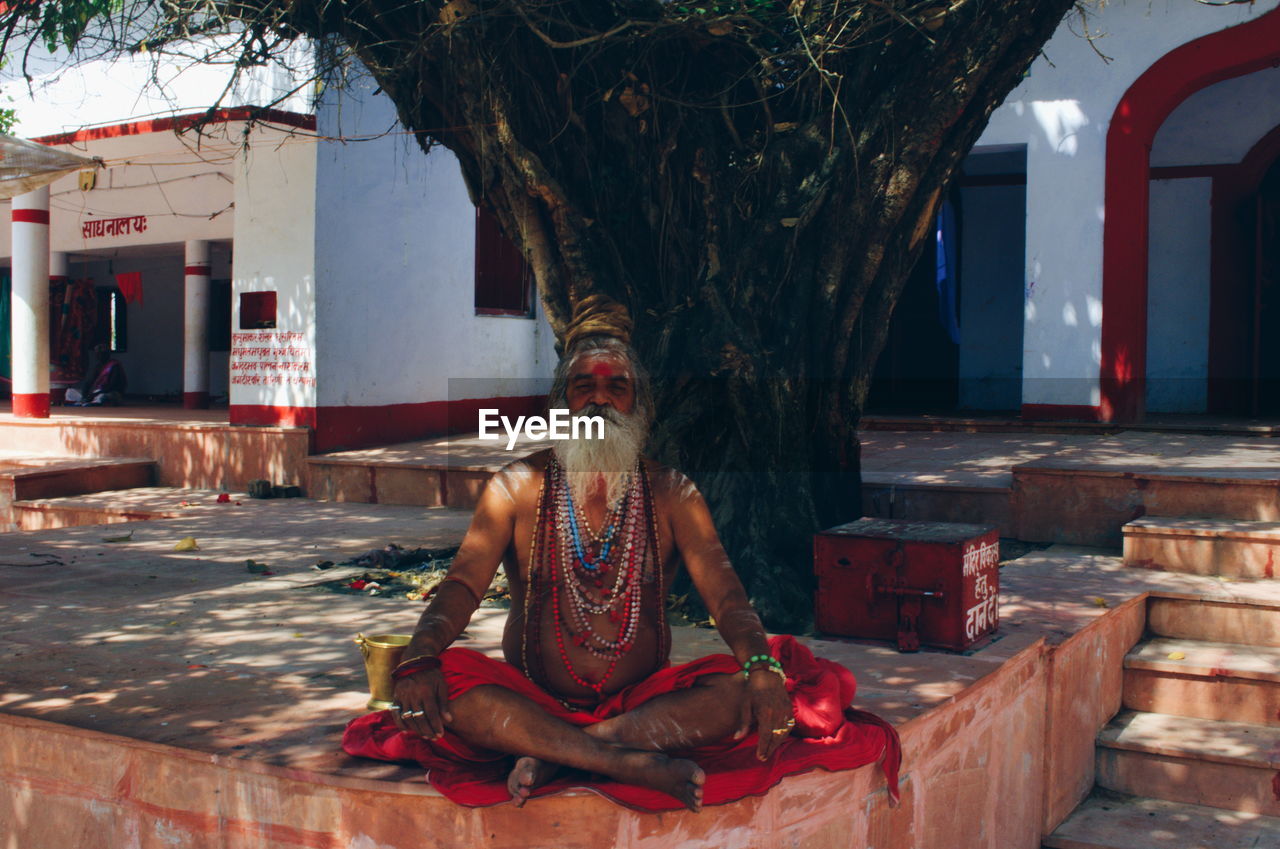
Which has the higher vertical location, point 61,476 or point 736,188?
point 736,188

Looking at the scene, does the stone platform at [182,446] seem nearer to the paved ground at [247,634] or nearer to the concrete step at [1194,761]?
the paved ground at [247,634]

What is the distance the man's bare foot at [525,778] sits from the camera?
9.83 feet

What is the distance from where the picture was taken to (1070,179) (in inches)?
451

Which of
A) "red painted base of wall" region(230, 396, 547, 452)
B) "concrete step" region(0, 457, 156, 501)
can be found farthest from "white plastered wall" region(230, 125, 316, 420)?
"concrete step" region(0, 457, 156, 501)

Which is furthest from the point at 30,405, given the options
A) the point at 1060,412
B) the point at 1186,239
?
the point at 1186,239

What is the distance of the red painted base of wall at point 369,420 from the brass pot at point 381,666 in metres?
6.43

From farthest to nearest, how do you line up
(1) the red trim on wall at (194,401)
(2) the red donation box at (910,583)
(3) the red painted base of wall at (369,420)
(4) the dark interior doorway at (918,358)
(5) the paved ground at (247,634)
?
(1) the red trim on wall at (194,401)
(4) the dark interior doorway at (918,358)
(3) the red painted base of wall at (369,420)
(2) the red donation box at (910,583)
(5) the paved ground at (247,634)

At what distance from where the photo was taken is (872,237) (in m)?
6.07

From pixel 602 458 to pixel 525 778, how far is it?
0.96 metres

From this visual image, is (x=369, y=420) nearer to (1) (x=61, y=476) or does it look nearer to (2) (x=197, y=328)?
(1) (x=61, y=476)

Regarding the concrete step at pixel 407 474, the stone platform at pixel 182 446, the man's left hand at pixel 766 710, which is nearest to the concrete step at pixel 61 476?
the stone platform at pixel 182 446

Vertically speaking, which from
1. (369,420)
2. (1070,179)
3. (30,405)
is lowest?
(369,420)

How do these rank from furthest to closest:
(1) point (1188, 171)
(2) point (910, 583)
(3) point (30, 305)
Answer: (3) point (30, 305)
(1) point (1188, 171)
(2) point (910, 583)

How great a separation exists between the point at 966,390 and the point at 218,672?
11.8 meters
